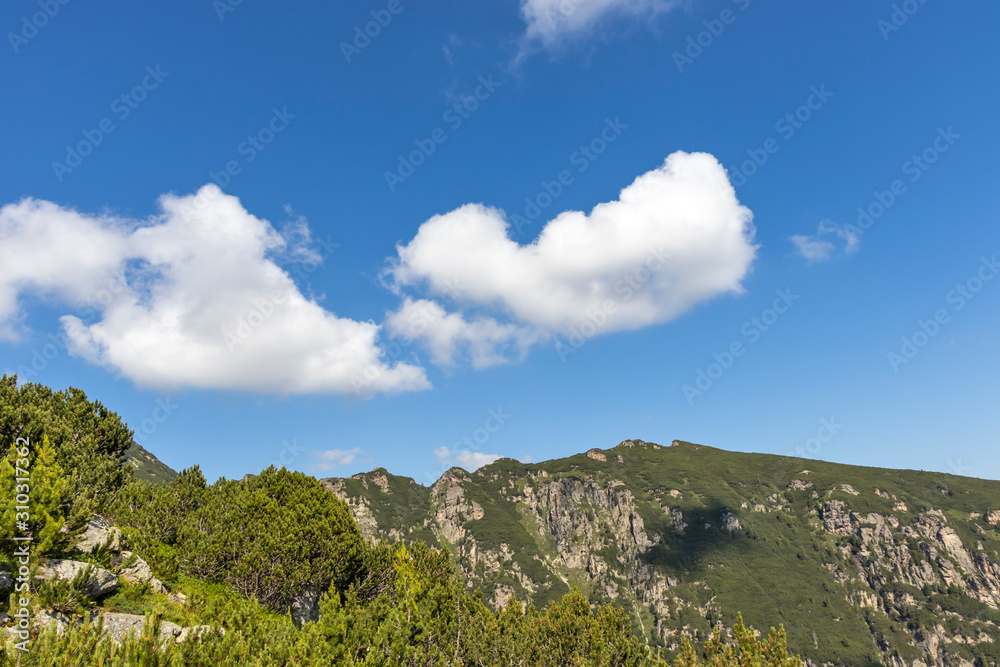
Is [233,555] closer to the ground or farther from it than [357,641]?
farther from it

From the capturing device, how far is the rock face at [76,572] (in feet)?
45.6

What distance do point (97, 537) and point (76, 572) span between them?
246 inches

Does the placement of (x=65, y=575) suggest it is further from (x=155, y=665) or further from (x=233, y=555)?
(x=233, y=555)

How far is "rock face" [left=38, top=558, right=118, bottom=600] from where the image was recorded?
13903 mm

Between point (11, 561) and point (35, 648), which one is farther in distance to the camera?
point (11, 561)

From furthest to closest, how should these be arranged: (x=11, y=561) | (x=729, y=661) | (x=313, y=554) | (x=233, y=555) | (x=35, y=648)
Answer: (x=313, y=554) < (x=233, y=555) < (x=729, y=661) < (x=11, y=561) < (x=35, y=648)

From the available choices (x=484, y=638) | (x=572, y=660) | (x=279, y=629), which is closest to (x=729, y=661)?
(x=572, y=660)

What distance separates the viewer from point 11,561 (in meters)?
13.3

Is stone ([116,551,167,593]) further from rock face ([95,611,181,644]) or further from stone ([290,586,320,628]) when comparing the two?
stone ([290,586,320,628])

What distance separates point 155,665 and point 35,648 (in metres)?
1.98

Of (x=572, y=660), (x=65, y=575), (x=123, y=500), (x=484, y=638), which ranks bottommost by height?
(x=572, y=660)

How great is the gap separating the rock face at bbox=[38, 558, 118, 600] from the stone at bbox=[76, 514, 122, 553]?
41.1 inches

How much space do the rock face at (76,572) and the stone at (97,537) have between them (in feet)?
3.42

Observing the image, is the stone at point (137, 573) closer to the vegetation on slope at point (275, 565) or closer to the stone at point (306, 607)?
the vegetation on slope at point (275, 565)
